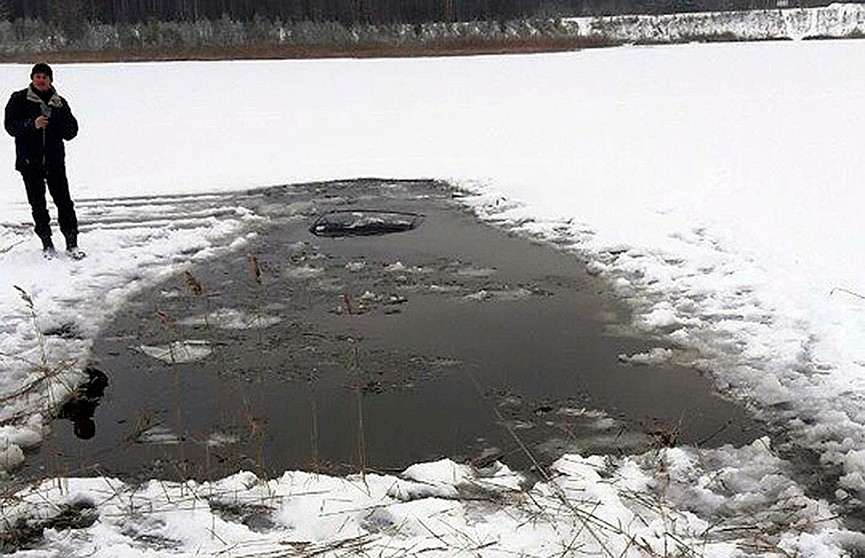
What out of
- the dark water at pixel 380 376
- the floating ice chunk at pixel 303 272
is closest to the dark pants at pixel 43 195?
the dark water at pixel 380 376

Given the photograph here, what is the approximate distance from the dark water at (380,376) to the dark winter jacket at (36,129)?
71.0 inches

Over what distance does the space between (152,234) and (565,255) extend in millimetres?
4833

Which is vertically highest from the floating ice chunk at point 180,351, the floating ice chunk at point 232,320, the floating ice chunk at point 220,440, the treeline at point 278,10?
the treeline at point 278,10

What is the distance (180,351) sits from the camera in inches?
271

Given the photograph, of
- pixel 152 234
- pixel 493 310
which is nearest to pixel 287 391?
pixel 493 310

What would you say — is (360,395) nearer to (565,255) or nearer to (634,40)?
(565,255)

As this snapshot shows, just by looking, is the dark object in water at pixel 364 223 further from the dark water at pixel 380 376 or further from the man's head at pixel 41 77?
the man's head at pixel 41 77

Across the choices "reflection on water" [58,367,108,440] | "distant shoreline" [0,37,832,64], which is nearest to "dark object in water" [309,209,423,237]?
"reflection on water" [58,367,108,440]

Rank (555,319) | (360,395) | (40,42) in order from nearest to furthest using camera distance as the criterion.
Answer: (360,395) → (555,319) → (40,42)

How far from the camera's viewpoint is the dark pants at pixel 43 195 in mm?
8867

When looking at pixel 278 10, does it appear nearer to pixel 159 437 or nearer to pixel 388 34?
pixel 388 34

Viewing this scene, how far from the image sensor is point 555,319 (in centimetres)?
745

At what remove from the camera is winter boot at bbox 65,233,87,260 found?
9.24 metres

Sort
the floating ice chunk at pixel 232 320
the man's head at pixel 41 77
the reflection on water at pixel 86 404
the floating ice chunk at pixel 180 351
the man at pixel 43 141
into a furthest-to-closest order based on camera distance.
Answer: the man at pixel 43 141 < the man's head at pixel 41 77 < the floating ice chunk at pixel 232 320 < the floating ice chunk at pixel 180 351 < the reflection on water at pixel 86 404
